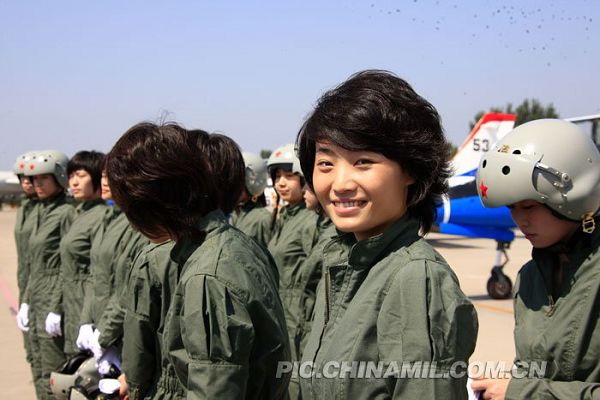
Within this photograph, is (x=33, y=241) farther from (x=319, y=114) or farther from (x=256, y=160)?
(x=319, y=114)

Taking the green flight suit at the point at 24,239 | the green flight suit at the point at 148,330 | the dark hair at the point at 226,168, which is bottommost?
the green flight suit at the point at 24,239

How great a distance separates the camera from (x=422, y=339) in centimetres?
159

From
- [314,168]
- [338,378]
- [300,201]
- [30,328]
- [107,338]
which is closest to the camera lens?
[338,378]

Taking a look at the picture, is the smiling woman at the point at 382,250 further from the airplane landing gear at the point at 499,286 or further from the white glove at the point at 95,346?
the airplane landing gear at the point at 499,286

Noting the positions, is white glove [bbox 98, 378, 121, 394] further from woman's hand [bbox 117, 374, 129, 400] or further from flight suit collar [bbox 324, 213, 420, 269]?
flight suit collar [bbox 324, 213, 420, 269]

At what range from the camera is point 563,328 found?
2.39 m

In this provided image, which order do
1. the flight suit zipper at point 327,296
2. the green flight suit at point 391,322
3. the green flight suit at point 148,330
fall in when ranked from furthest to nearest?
the green flight suit at point 148,330 → the flight suit zipper at point 327,296 → the green flight suit at point 391,322

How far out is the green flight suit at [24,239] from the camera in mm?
6941

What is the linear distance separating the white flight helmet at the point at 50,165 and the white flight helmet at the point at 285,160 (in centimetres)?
224

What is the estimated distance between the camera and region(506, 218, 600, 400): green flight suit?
2326mm

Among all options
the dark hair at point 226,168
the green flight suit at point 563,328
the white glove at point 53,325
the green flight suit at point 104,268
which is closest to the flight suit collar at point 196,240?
the dark hair at point 226,168

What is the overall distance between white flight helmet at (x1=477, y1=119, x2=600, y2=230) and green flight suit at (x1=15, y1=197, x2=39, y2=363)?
554 cm

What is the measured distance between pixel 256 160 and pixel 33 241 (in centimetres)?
239

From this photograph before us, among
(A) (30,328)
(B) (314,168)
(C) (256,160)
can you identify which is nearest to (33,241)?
(A) (30,328)
